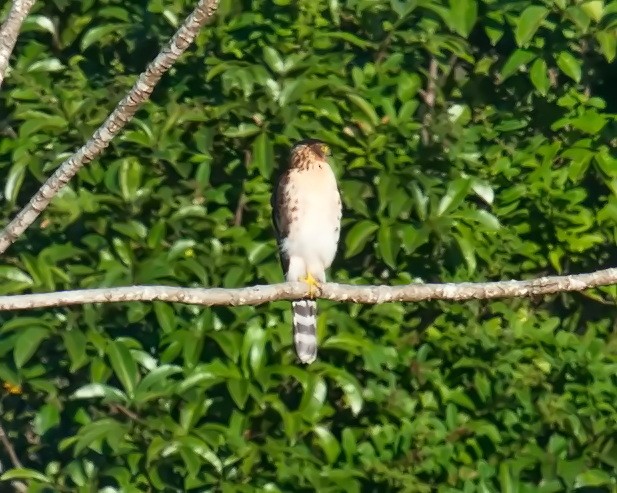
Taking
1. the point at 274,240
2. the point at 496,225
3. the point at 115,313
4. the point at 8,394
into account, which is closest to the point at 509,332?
the point at 496,225

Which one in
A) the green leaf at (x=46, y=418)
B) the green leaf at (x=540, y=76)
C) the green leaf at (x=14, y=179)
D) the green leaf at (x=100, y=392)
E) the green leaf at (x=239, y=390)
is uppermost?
the green leaf at (x=540, y=76)

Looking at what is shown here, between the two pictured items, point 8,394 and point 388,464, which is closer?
point 388,464

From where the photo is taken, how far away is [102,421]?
5.52 m

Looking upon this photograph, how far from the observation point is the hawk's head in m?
5.80

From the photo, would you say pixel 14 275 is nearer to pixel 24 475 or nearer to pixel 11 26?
pixel 24 475

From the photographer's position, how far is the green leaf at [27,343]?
5.43m

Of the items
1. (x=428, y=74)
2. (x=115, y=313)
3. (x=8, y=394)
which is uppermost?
(x=428, y=74)

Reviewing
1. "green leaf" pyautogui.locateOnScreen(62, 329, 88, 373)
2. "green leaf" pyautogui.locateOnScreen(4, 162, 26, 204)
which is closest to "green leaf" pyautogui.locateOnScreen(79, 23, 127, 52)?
"green leaf" pyautogui.locateOnScreen(4, 162, 26, 204)

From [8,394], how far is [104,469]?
587 millimetres

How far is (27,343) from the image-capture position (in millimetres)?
5449

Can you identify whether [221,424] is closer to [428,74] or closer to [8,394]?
[8,394]

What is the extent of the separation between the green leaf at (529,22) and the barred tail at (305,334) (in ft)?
3.32

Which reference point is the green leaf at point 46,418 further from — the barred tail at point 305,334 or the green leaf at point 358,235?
the green leaf at point 358,235

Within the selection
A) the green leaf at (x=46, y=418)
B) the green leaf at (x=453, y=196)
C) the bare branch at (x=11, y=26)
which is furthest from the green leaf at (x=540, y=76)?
the bare branch at (x=11, y=26)
